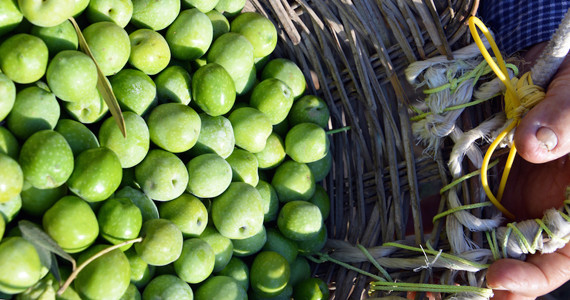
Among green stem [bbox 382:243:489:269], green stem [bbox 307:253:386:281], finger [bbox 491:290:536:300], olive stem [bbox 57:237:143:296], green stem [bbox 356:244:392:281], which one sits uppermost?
olive stem [bbox 57:237:143:296]

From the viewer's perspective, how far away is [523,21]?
191cm

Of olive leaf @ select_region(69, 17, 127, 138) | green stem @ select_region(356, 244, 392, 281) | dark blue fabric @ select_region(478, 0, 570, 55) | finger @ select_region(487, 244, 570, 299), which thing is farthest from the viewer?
dark blue fabric @ select_region(478, 0, 570, 55)

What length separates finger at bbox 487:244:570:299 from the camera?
135cm

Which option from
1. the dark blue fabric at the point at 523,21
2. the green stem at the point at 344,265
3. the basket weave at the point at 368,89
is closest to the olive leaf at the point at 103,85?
the basket weave at the point at 368,89

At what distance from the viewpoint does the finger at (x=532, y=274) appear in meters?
1.35

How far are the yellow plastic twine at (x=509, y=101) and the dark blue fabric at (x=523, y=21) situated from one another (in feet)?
1.03

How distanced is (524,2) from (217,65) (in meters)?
1.28

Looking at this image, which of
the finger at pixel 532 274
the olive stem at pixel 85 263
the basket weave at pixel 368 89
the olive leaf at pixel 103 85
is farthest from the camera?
the basket weave at pixel 368 89

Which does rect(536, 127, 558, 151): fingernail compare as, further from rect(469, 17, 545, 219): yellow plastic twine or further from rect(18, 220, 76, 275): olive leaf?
rect(18, 220, 76, 275): olive leaf

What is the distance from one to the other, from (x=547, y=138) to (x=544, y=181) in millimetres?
312

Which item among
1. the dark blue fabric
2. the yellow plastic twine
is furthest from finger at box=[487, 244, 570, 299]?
the dark blue fabric

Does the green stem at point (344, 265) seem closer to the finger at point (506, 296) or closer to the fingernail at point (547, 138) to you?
the finger at point (506, 296)

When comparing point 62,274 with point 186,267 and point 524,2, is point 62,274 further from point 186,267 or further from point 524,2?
point 524,2

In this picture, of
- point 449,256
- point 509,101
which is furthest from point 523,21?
point 449,256
